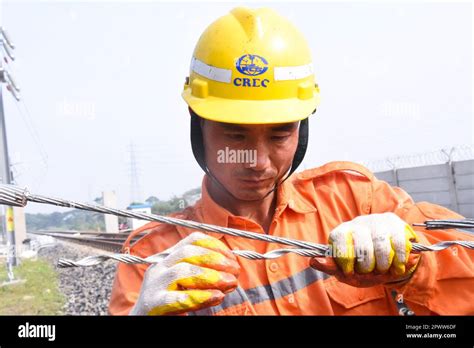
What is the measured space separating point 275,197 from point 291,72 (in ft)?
1.75

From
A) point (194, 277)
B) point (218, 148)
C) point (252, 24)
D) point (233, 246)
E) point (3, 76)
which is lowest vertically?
point (194, 277)

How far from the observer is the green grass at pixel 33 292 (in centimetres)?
386

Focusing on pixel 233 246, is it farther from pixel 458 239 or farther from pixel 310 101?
pixel 458 239

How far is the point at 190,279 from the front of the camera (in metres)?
1.72

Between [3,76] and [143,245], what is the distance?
1487 millimetres

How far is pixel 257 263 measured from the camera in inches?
87.6

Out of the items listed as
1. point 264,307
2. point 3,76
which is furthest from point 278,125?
point 3,76

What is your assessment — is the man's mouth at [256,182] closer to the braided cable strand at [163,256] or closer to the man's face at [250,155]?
the man's face at [250,155]

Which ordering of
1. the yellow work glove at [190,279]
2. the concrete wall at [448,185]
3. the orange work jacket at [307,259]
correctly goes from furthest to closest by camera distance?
the concrete wall at [448,185] < the orange work jacket at [307,259] < the yellow work glove at [190,279]

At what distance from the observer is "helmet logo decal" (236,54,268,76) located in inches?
83.0

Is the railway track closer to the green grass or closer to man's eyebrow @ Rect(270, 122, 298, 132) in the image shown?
the green grass

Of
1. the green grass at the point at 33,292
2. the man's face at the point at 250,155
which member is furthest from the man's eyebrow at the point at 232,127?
the green grass at the point at 33,292

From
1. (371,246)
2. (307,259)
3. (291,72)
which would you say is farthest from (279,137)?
(371,246)

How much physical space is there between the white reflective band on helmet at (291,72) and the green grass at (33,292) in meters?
2.41
